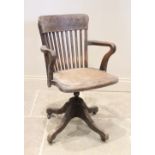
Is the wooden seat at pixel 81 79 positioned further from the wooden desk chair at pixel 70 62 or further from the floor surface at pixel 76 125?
the floor surface at pixel 76 125

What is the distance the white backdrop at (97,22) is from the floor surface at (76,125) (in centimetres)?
36

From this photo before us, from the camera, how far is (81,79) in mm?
2186

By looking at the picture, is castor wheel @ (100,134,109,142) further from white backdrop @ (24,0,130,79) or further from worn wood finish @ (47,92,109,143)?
white backdrop @ (24,0,130,79)

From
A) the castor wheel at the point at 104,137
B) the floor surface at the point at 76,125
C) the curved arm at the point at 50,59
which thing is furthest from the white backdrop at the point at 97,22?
the castor wheel at the point at 104,137

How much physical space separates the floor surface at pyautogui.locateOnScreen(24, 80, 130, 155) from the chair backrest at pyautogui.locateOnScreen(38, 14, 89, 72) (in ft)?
1.69

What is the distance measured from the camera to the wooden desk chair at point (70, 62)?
2.17m

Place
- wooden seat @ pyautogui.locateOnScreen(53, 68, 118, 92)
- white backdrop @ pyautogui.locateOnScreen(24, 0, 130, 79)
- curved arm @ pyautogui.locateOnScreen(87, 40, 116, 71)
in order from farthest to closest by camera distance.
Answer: white backdrop @ pyautogui.locateOnScreen(24, 0, 130, 79) → curved arm @ pyautogui.locateOnScreen(87, 40, 116, 71) → wooden seat @ pyautogui.locateOnScreen(53, 68, 118, 92)

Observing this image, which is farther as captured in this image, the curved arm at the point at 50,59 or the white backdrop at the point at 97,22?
the white backdrop at the point at 97,22

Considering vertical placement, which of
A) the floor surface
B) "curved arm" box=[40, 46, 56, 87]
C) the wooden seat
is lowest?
the floor surface

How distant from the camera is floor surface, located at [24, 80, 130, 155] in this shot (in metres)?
2.15

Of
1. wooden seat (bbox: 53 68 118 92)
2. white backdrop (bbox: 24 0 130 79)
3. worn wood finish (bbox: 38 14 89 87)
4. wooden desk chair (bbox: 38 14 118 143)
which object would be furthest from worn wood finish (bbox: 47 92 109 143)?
white backdrop (bbox: 24 0 130 79)

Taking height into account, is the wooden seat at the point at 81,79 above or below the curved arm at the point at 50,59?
below

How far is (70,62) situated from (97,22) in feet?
2.32
